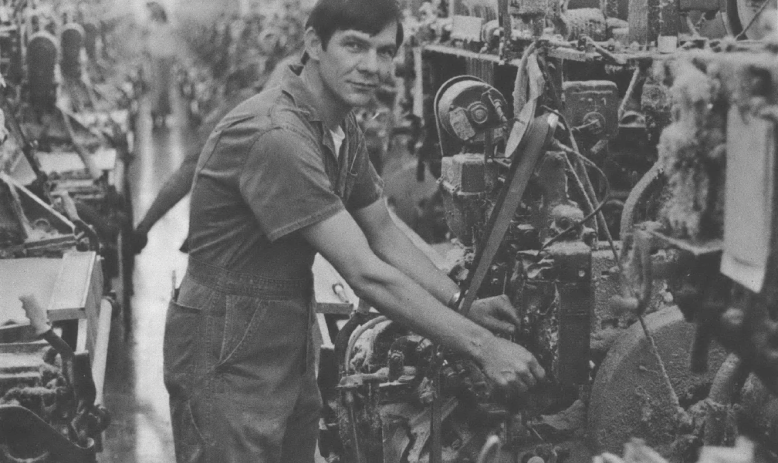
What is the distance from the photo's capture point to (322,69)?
2.87 metres

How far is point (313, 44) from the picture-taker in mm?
2898

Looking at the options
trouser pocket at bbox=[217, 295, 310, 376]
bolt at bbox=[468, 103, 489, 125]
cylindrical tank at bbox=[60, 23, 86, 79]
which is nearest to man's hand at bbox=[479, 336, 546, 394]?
trouser pocket at bbox=[217, 295, 310, 376]

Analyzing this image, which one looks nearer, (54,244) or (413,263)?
(413,263)

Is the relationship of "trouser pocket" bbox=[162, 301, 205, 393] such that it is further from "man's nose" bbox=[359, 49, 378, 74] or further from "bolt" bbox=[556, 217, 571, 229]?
"bolt" bbox=[556, 217, 571, 229]

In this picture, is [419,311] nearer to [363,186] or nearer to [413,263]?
[413,263]

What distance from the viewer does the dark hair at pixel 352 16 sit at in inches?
110

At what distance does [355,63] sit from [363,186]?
412mm

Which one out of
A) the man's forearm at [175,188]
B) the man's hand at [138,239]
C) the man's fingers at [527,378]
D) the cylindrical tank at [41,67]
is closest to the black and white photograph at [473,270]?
the man's fingers at [527,378]

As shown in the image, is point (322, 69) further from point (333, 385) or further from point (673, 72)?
point (333, 385)

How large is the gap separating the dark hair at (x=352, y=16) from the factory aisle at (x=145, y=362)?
1.42m

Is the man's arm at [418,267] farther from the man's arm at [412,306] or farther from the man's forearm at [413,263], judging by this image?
the man's arm at [412,306]

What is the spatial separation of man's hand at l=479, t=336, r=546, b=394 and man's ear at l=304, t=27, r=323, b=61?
0.88m

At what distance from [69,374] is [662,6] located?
7.73ft

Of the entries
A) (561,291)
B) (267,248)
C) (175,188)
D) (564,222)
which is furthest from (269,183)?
(175,188)
